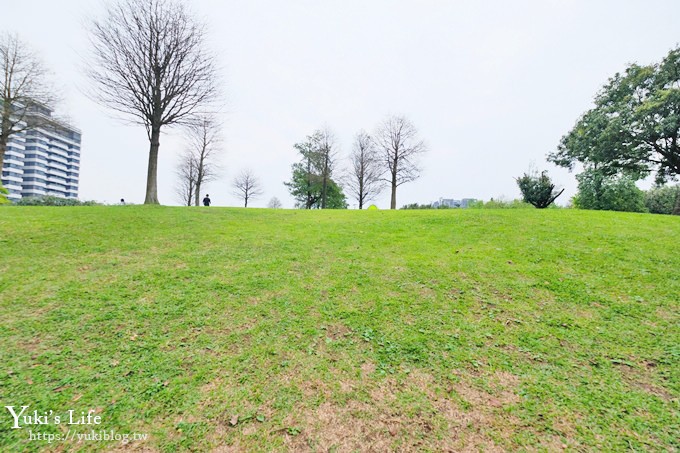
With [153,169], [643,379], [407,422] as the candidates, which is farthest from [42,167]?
[643,379]

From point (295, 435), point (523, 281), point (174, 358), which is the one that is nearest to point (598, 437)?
point (295, 435)

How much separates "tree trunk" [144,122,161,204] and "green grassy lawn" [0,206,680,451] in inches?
340

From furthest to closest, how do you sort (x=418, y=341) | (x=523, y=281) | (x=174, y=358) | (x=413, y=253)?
1. (x=413, y=253)
2. (x=523, y=281)
3. (x=418, y=341)
4. (x=174, y=358)

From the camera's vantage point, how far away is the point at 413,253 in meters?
5.76

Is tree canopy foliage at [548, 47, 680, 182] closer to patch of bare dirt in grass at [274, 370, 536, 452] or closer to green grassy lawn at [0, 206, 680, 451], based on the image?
green grassy lawn at [0, 206, 680, 451]

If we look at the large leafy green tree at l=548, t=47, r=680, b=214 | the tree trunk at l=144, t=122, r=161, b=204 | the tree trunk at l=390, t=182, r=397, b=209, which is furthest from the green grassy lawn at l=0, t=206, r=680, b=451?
the tree trunk at l=390, t=182, r=397, b=209

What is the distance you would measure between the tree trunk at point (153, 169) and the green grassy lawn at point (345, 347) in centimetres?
863

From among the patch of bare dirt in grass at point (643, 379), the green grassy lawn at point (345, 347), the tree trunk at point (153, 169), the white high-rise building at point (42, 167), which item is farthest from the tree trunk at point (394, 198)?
the white high-rise building at point (42, 167)

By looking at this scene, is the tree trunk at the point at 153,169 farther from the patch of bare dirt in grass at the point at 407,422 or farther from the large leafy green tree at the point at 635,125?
the large leafy green tree at the point at 635,125

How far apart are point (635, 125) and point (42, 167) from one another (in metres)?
117

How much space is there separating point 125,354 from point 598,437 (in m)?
3.96

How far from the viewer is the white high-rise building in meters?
69.2

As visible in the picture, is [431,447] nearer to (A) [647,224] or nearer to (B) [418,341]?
(B) [418,341]

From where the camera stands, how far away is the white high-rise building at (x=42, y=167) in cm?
6919
